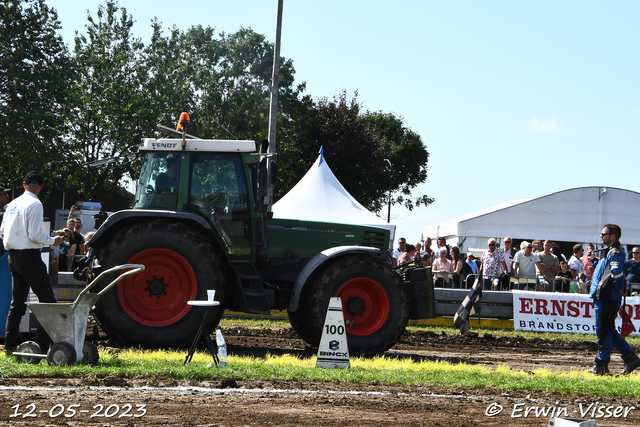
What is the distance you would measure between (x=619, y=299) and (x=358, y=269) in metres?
3.21

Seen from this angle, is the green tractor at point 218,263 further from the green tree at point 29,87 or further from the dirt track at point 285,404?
the green tree at point 29,87

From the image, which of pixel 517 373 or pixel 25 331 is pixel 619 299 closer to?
pixel 517 373

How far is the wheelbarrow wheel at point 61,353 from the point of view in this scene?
6.52m

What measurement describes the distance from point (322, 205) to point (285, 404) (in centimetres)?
1415

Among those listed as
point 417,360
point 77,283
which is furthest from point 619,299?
point 77,283

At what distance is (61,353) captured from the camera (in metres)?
6.54

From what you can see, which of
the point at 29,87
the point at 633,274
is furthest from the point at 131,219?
the point at 29,87

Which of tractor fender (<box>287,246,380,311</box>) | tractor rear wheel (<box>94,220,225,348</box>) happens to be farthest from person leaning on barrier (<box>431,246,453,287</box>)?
tractor rear wheel (<box>94,220,225,348</box>)

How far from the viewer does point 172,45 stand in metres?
46.4

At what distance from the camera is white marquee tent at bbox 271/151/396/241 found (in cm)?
1920

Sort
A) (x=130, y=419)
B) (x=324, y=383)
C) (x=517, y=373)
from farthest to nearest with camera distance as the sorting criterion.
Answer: (x=517, y=373) < (x=324, y=383) < (x=130, y=419)

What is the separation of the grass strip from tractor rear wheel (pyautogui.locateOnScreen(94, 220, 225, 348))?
0.44m

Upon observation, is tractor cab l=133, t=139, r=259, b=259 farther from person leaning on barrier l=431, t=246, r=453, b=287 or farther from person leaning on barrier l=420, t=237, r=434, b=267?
person leaning on barrier l=420, t=237, r=434, b=267

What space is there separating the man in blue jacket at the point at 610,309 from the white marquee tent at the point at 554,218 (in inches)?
616
